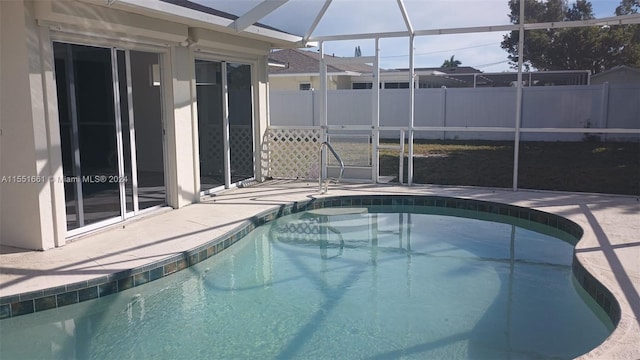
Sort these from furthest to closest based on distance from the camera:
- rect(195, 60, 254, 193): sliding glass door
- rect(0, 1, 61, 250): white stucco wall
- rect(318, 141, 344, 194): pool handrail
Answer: rect(318, 141, 344, 194): pool handrail
rect(195, 60, 254, 193): sliding glass door
rect(0, 1, 61, 250): white stucco wall

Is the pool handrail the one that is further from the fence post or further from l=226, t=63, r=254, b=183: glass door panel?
the fence post

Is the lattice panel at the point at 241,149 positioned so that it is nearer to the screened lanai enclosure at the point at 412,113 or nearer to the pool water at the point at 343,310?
the screened lanai enclosure at the point at 412,113

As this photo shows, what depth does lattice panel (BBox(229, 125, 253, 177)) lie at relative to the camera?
9094 mm

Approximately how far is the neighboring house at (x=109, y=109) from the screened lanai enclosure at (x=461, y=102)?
3.08ft

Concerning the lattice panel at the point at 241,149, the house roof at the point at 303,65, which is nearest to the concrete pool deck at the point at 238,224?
the lattice panel at the point at 241,149

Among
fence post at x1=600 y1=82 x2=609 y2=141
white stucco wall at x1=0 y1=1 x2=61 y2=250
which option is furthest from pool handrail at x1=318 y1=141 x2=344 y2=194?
fence post at x1=600 y1=82 x2=609 y2=141

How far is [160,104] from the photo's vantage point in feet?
24.0

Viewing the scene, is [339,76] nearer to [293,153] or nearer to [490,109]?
[490,109]

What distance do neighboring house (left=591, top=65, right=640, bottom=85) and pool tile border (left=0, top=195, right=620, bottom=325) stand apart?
1466 cm

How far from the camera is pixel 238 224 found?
657 cm

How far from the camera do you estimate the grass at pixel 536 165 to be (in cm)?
989

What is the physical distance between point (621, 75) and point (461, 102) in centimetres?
700

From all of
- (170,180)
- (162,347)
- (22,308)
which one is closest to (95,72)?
(170,180)

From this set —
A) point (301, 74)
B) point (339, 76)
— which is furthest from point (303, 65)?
point (339, 76)
